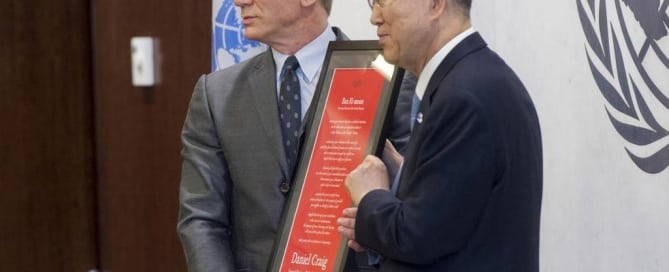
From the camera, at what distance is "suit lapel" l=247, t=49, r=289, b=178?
2.48 metres

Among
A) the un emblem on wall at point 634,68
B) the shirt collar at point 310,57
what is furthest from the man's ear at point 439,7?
the un emblem on wall at point 634,68

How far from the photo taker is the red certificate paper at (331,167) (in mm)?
2293

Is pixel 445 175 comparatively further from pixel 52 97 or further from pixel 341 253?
pixel 52 97

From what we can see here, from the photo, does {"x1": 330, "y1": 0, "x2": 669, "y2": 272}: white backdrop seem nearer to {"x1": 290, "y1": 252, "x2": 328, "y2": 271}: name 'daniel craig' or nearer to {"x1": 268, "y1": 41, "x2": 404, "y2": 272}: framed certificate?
{"x1": 268, "y1": 41, "x2": 404, "y2": 272}: framed certificate

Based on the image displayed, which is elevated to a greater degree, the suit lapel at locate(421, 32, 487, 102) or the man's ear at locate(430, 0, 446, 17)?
the man's ear at locate(430, 0, 446, 17)

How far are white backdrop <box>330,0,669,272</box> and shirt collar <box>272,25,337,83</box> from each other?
1.87ft

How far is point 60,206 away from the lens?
4387 millimetres

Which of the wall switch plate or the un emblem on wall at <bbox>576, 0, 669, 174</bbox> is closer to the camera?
the un emblem on wall at <bbox>576, 0, 669, 174</bbox>

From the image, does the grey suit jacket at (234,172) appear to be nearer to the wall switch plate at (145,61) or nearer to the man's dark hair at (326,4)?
the man's dark hair at (326,4)

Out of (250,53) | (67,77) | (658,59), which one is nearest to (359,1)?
(250,53)

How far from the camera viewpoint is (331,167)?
2318 mm

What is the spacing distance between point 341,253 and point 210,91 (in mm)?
544

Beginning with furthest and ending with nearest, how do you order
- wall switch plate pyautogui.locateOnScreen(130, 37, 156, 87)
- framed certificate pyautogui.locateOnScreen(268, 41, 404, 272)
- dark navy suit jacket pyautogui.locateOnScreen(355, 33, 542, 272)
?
wall switch plate pyautogui.locateOnScreen(130, 37, 156, 87) < framed certificate pyautogui.locateOnScreen(268, 41, 404, 272) < dark navy suit jacket pyautogui.locateOnScreen(355, 33, 542, 272)

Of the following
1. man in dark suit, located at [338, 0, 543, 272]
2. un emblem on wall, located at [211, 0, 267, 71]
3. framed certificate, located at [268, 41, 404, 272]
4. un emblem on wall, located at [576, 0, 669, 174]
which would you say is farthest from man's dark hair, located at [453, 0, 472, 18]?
un emblem on wall, located at [211, 0, 267, 71]
